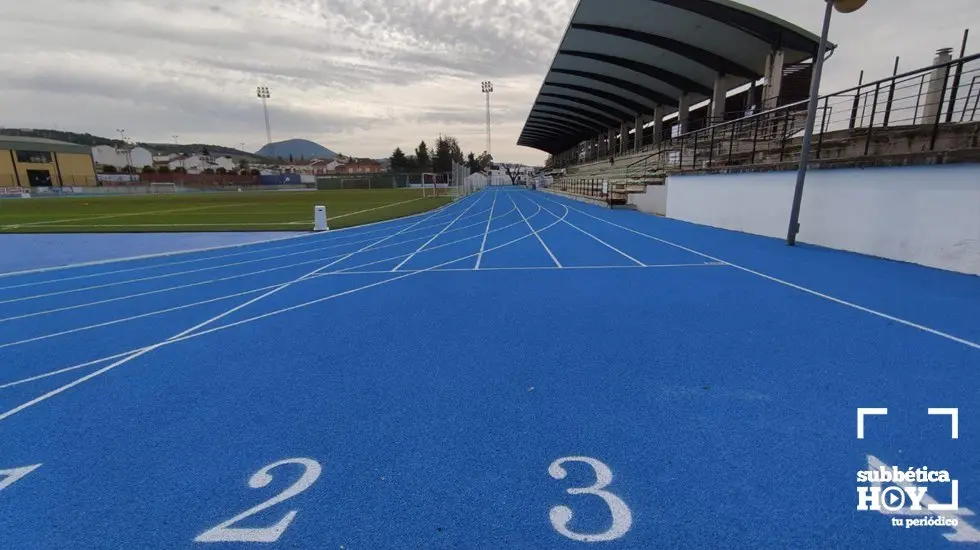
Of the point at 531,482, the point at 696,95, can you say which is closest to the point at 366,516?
the point at 531,482

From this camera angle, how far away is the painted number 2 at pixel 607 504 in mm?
2225

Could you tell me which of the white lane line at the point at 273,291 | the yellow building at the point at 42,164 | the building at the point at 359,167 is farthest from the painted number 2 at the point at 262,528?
the building at the point at 359,167

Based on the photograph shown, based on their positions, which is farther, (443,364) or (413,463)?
(443,364)

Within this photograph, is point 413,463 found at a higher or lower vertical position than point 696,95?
lower

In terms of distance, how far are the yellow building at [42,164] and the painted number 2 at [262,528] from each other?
97.8 meters

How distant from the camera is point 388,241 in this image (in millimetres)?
13938

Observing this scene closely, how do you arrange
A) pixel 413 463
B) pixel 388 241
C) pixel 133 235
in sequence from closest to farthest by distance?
pixel 413 463
pixel 388 241
pixel 133 235

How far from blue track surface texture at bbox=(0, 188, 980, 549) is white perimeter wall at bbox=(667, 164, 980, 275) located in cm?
95

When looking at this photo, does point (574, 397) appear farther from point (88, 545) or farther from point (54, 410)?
point (54, 410)

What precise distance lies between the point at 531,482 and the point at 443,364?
6.37 feet

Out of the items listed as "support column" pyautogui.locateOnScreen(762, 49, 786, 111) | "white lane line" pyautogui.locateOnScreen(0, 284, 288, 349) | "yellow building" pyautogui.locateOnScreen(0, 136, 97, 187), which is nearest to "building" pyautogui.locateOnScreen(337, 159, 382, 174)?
"yellow building" pyautogui.locateOnScreen(0, 136, 97, 187)

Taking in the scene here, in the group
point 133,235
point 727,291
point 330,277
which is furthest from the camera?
point 133,235

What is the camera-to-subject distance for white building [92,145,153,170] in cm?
11050

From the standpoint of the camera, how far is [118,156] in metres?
→ 114
